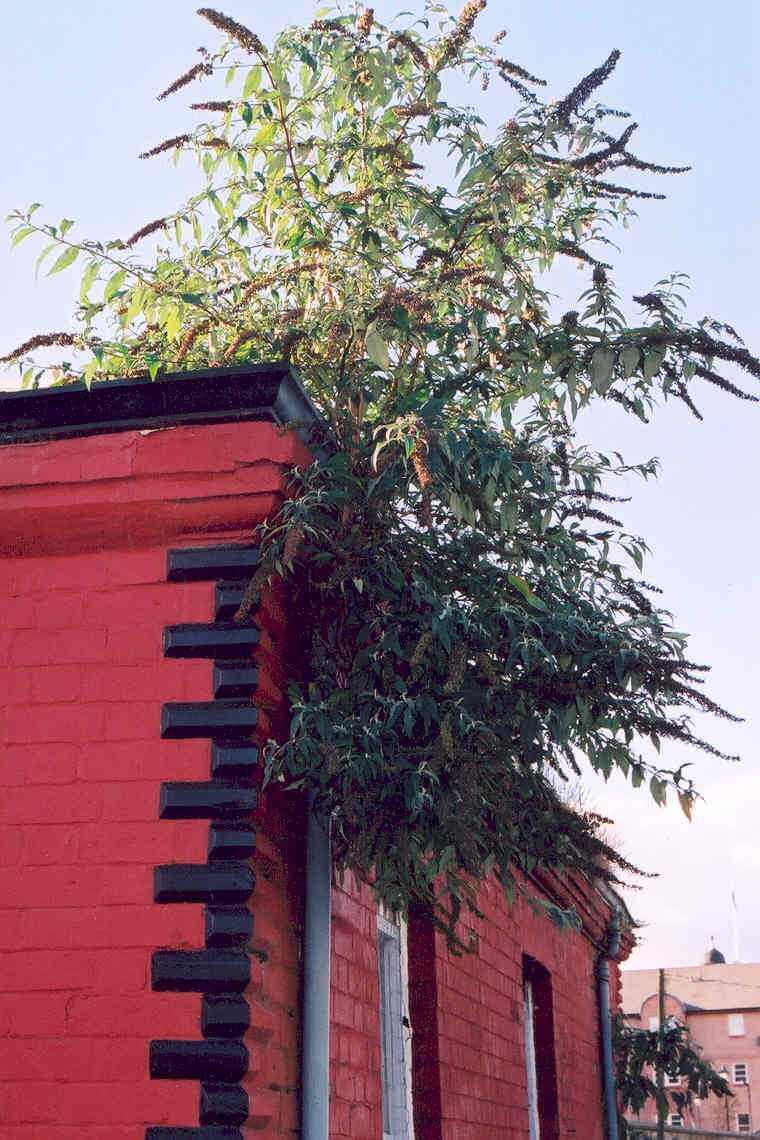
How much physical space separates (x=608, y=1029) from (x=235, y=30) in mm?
10048

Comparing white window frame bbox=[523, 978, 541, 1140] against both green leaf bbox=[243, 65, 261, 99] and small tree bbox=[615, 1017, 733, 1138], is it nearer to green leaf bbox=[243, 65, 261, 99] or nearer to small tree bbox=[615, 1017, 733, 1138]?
small tree bbox=[615, 1017, 733, 1138]

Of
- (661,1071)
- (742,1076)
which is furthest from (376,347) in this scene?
(742,1076)

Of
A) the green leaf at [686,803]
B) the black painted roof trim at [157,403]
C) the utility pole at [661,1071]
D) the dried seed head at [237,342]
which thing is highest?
the dried seed head at [237,342]

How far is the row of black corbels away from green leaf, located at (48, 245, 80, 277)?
105 centimetres

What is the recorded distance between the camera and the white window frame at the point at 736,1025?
62406 mm

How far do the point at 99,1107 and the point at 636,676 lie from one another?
210cm

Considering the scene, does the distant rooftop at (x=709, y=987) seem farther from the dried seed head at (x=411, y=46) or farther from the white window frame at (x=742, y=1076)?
the dried seed head at (x=411, y=46)

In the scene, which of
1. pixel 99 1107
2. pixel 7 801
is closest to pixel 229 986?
pixel 99 1107

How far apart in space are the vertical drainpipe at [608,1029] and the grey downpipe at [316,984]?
767cm

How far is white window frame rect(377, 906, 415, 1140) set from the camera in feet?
19.7

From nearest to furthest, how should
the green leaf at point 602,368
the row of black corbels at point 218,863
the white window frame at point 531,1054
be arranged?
1. the row of black corbels at point 218,863
2. the green leaf at point 602,368
3. the white window frame at point 531,1054

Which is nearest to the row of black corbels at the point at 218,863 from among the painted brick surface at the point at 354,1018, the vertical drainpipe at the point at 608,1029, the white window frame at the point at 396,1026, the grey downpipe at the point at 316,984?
the grey downpipe at the point at 316,984

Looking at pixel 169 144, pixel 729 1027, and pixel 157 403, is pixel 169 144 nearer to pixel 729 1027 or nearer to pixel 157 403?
pixel 157 403

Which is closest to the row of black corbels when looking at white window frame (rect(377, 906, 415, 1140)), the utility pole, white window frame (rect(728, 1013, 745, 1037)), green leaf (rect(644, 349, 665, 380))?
green leaf (rect(644, 349, 665, 380))
